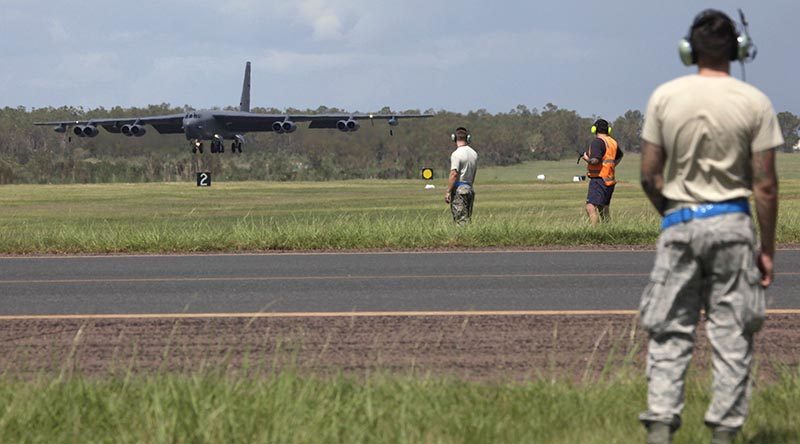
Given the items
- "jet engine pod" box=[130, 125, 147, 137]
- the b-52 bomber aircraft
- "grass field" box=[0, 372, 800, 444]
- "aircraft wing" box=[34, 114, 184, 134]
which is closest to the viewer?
"grass field" box=[0, 372, 800, 444]

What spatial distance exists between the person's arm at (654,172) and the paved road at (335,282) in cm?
530

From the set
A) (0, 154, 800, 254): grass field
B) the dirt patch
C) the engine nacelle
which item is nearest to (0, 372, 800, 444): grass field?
the dirt patch

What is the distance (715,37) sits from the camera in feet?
16.9

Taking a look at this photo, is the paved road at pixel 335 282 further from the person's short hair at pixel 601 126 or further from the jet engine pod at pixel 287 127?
the jet engine pod at pixel 287 127

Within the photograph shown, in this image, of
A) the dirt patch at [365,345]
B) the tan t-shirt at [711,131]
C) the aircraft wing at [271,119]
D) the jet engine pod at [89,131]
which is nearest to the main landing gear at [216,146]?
the aircraft wing at [271,119]

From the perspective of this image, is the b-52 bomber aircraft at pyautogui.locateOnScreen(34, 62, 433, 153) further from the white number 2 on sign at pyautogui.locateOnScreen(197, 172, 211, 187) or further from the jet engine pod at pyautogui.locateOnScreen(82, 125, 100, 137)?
the white number 2 on sign at pyautogui.locateOnScreen(197, 172, 211, 187)

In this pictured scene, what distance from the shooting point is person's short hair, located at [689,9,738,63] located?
16.9ft

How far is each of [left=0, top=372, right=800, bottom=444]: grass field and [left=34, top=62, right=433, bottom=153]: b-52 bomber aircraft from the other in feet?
199

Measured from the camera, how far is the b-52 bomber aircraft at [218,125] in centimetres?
6825

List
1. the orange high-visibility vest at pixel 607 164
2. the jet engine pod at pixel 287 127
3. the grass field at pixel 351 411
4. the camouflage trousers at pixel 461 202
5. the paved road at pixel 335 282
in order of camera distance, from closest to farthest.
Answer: the grass field at pixel 351 411 → the paved road at pixel 335 282 → the orange high-visibility vest at pixel 607 164 → the camouflage trousers at pixel 461 202 → the jet engine pod at pixel 287 127

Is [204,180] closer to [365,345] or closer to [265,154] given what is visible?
[265,154]

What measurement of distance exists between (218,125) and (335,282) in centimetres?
5755

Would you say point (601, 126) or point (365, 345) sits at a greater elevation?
point (601, 126)

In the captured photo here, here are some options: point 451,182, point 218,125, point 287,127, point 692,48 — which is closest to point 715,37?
point 692,48
